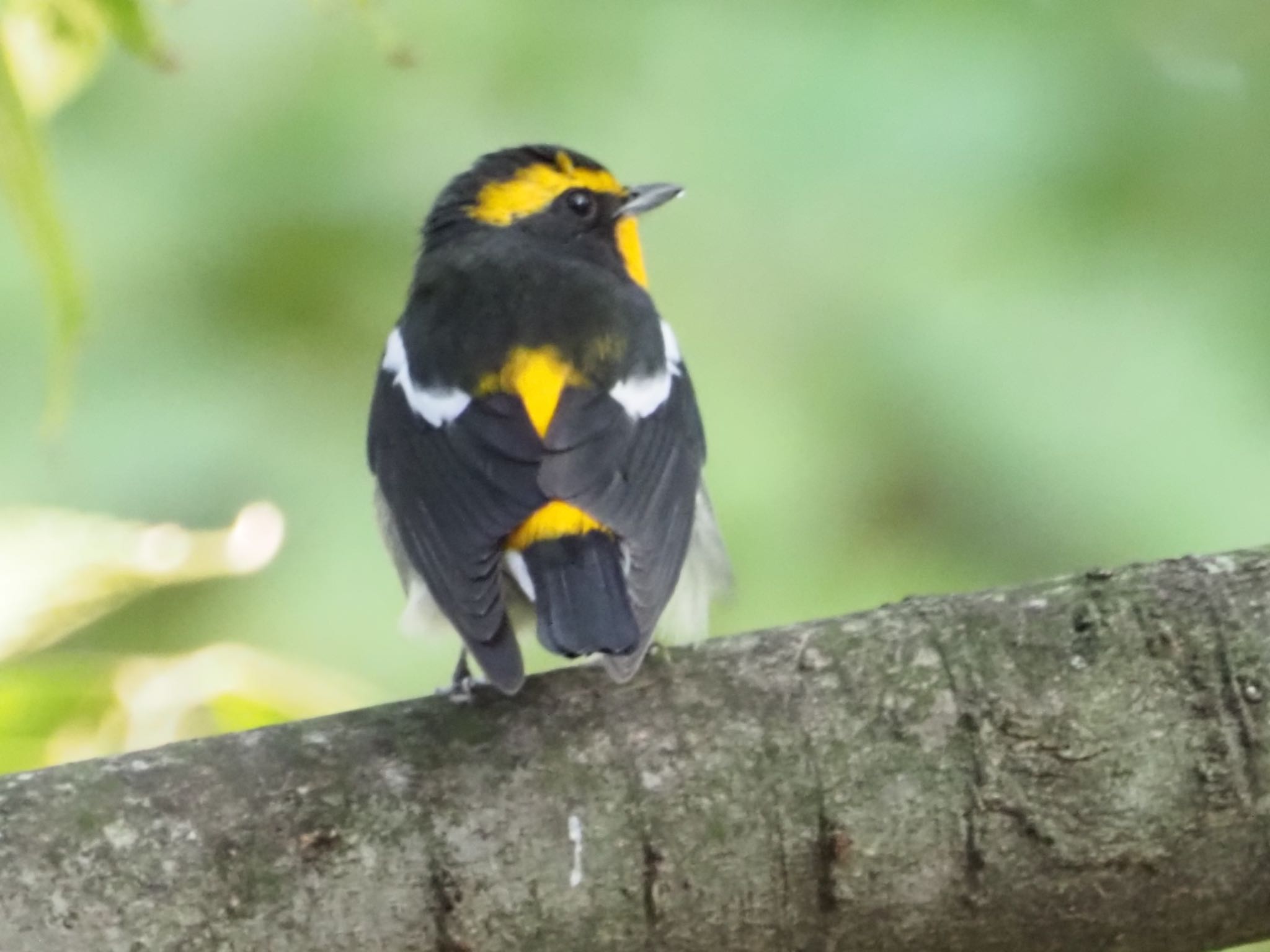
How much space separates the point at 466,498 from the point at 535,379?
0.93 feet

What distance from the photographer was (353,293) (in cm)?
344

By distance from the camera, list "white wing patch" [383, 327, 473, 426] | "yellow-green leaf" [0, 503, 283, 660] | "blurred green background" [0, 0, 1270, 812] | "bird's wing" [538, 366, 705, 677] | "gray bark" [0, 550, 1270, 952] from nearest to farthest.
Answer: "gray bark" [0, 550, 1270, 952], "yellow-green leaf" [0, 503, 283, 660], "bird's wing" [538, 366, 705, 677], "white wing patch" [383, 327, 473, 426], "blurred green background" [0, 0, 1270, 812]

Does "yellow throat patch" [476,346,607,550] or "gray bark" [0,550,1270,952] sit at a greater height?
"yellow throat patch" [476,346,607,550]

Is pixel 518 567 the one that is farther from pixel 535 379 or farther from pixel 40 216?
pixel 40 216

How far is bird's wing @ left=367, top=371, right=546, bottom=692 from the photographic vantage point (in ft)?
6.68

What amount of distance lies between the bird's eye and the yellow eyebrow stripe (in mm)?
13

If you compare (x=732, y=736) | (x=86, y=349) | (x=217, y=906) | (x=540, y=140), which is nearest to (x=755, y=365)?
(x=540, y=140)

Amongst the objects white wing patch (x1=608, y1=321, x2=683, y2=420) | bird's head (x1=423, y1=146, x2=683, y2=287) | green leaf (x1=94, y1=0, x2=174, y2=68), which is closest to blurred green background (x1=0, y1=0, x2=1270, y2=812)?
bird's head (x1=423, y1=146, x2=683, y2=287)

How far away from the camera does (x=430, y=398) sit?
247cm

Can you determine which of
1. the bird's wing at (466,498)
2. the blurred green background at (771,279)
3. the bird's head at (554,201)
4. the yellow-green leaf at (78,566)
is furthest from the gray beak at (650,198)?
the yellow-green leaf at (78,566)

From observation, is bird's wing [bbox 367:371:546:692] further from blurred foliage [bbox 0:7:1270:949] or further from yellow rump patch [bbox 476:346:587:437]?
blurred foliage [bbox 0:7:1270:949]

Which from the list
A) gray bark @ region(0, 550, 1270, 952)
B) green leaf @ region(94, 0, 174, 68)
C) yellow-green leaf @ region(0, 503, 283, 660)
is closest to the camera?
gray bark @ region(0, 550, 1270, 952)

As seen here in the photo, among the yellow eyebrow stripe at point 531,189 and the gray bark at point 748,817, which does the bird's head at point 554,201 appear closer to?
the yellow eyebrow stripe at point 531,189

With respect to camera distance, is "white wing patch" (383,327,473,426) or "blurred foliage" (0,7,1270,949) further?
"blurred foliage" (0,7,1270,949)
